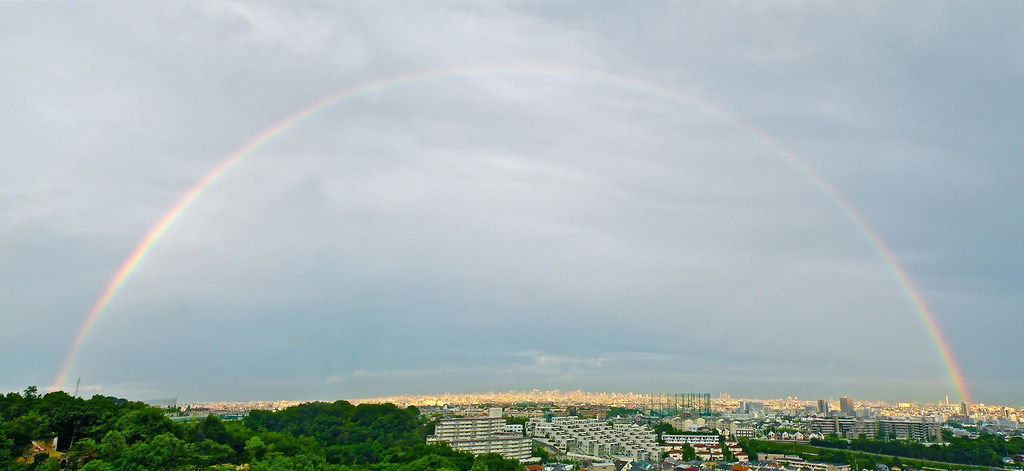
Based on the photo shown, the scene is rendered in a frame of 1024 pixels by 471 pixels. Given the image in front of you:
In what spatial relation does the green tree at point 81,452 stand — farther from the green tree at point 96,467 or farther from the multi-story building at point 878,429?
the multi-story building at point 878,429

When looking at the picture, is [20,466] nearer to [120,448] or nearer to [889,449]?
[120,448]

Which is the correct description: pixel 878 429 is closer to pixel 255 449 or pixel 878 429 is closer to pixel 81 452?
pixel 255 449

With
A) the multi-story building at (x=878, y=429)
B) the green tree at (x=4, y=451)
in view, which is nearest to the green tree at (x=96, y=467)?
the green tree at (x=4, y=451)

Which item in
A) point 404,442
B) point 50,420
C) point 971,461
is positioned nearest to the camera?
point 50,420

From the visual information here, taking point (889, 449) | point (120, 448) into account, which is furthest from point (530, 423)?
point (120, 448)

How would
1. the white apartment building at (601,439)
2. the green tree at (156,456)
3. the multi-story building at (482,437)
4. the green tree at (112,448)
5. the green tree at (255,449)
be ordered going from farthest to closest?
the white apartment building at (601,439)
the multi-story building at (482,437)
the green tree at (255,449)
the green tree at (112,448)
the green tree at (156,456)

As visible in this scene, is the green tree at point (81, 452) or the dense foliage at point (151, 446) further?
the green tree at point (81, 452)

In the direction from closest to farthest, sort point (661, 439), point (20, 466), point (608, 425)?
point (20, 466)
point (661, 439)
point (608, 425)

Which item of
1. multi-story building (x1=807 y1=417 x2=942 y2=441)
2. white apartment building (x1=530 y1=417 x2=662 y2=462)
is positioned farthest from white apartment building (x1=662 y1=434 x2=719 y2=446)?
multi-story building (x1=807 y1=417 x2=942 y2=441)
